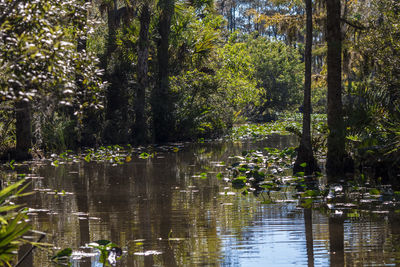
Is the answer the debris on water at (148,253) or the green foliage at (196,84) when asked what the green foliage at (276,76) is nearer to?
the green foliage at (196,84)

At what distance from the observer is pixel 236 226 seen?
8648 millimetres

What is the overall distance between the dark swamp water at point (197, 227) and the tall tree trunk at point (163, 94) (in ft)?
42.2

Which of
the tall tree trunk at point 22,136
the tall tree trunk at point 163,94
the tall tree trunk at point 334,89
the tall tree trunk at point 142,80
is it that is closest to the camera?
the tall tree trunk at point 334,89

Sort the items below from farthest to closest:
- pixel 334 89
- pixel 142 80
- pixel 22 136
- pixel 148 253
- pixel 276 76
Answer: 1. pixel 276 76
2. pixel 142 80
3. pixel 22 136
4. pixel 334 89
5. pixel 148 253

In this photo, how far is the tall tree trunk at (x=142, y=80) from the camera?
25.7m

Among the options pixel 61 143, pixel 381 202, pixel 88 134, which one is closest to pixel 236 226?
pixel 381 202

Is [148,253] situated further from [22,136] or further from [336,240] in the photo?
[22,136]

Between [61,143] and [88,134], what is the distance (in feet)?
9.44

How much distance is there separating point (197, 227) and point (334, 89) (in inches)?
255

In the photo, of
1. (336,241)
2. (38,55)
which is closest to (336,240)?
(336,241)

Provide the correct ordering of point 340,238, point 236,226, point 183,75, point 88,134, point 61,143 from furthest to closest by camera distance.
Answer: point 183,75 < point 88,134 < point 61,143 < point 236,226 < point 340,238

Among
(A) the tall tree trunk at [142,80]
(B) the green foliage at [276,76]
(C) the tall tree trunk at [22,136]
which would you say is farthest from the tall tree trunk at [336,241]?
(B) the green foliage at [276,76]

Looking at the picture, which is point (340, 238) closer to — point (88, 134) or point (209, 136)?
point (88, 134)

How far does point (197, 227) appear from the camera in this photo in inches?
341
